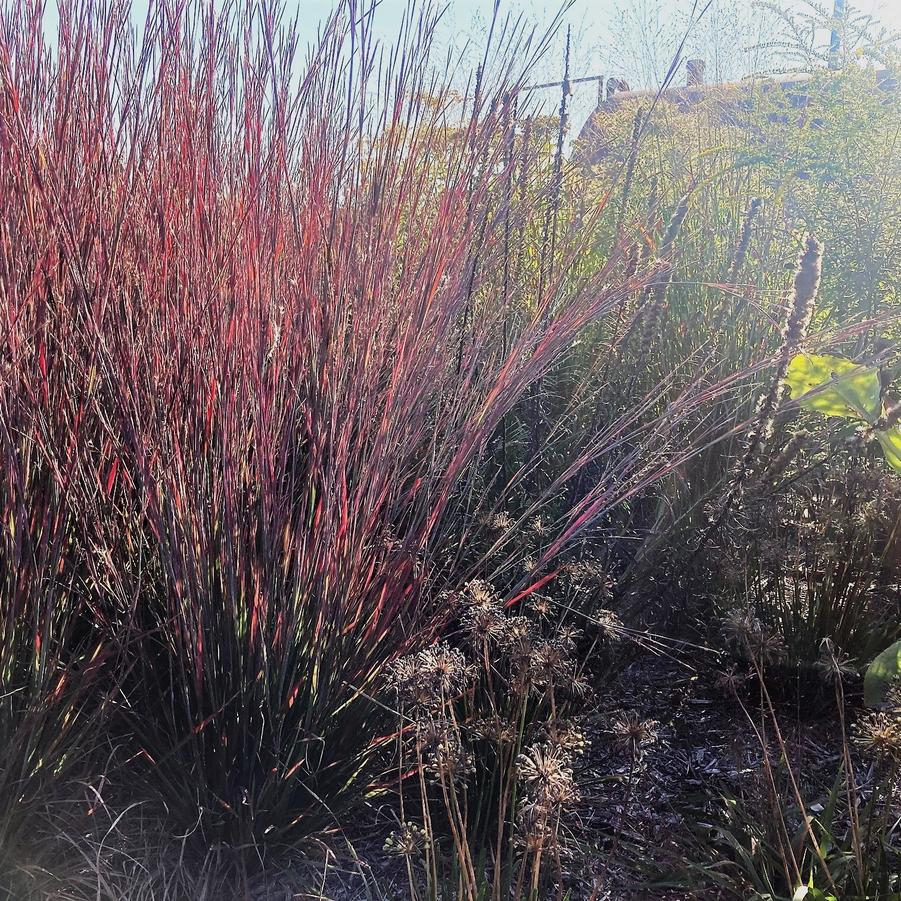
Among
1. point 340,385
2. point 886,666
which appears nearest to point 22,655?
point 340,385

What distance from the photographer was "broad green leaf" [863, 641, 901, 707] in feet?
5.50

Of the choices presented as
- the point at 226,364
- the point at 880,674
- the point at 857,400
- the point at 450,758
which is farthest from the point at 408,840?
the point at 857,400

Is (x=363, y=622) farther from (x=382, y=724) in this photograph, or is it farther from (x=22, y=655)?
(x=22, y=655)

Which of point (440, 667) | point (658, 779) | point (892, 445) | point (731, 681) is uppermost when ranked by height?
point (892, 445)

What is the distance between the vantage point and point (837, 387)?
2.00 m

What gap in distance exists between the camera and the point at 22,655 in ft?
5.13

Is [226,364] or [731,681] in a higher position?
[226,364]

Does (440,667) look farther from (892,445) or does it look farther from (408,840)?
(892,445)

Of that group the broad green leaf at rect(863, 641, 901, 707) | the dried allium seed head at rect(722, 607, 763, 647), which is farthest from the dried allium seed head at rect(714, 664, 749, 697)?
the broad green leaf at rect(863, 641, 901, 707)

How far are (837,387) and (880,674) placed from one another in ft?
2.20

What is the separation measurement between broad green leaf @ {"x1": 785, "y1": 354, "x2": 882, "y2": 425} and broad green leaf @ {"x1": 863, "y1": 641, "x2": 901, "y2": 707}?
0.55 meters

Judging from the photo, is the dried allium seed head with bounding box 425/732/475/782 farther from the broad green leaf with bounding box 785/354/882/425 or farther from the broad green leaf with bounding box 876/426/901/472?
the broad green leaf with bounding box 876/426/901/472

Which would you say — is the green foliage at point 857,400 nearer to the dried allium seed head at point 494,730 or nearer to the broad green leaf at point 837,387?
the broad green leaf at point 837,387

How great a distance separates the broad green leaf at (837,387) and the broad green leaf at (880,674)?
0.55 metres
